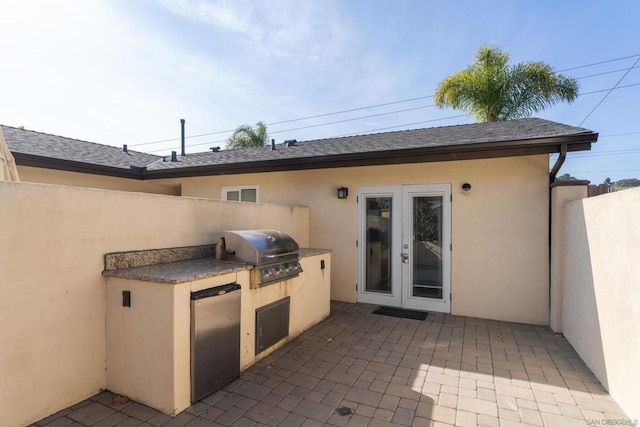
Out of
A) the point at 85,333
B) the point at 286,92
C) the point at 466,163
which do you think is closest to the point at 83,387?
the point at 85,333

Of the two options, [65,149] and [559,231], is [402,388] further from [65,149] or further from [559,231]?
[65,149]

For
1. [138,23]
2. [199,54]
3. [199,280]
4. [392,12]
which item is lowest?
[199,280]

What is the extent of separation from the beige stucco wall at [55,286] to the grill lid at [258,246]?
1.06 meters

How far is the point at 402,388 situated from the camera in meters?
3.51

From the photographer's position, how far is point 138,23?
6.50m

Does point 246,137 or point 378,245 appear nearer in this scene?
point 378,245

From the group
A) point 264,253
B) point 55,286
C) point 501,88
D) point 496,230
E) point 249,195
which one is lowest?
point 55,286

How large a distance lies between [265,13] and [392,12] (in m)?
3.52

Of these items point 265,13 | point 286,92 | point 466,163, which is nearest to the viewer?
point 466,163

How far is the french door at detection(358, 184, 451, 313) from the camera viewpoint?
6387mm

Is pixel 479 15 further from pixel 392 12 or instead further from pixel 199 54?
pixel 199 54

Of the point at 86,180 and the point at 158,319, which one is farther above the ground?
the point at 86,180

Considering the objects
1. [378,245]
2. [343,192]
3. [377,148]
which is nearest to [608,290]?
[378,245]

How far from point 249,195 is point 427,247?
16.1 feet
